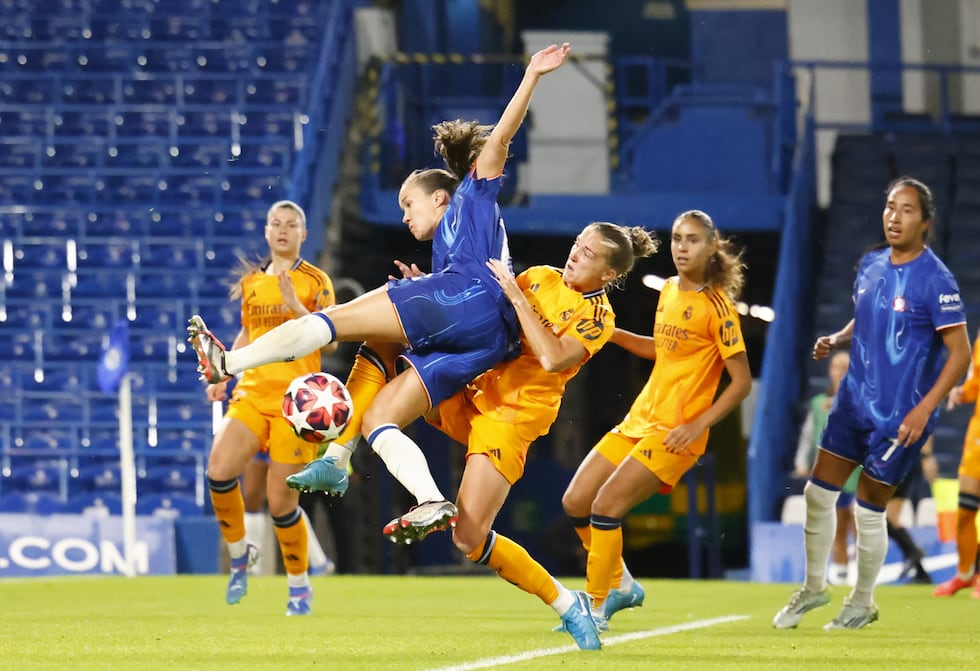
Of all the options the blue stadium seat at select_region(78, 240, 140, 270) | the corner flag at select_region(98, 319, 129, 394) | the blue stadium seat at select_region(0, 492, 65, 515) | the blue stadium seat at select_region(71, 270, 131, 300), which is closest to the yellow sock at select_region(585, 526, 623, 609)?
the corner flag at select_region(98, 319, 129, 394)

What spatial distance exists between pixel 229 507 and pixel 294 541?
37 centimetres

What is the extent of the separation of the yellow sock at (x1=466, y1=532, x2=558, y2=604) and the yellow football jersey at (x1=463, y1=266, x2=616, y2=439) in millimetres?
487

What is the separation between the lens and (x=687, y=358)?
759 centimetres

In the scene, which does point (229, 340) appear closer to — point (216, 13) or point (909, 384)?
point (216, 13)

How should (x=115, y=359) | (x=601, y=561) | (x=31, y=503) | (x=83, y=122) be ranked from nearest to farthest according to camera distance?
(x=601, y=561) → (x=115, y=359) → (x=31, y=503) → (x=83, y=122)

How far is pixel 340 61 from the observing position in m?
17.8

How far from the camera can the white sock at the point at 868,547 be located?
7.33m

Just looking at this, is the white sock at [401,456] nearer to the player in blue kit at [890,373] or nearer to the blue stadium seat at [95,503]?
the player in blue kit at [890,373]

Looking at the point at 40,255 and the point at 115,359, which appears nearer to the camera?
the point at 115,359

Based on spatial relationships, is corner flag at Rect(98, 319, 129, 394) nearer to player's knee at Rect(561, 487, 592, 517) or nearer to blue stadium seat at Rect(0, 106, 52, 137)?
player's knee at Rect(561, 487, 592, 517)

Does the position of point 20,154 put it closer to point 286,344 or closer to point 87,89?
point 87,89

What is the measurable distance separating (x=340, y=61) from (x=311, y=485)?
41.6 ft

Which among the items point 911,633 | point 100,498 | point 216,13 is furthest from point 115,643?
point 216,13

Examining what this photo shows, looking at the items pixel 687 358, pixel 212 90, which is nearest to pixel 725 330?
pixel 687 358
